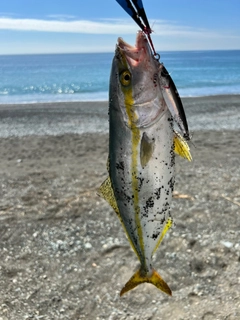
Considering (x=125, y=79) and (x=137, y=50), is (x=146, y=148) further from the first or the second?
(x=137, y=50)

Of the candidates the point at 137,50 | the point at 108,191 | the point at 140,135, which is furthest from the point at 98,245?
the point at 137,50

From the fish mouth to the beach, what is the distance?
5.02 meters

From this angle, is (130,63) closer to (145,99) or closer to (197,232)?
(145,99)

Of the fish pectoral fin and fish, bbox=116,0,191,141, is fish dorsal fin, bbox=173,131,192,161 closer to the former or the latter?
fish, bbox=116,0,191,141

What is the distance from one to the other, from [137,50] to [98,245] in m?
6.50

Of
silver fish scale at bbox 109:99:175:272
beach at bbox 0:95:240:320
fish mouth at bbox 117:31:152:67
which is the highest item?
fish mouth at bbox 117:31:152:67

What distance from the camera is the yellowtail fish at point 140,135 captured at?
229cm

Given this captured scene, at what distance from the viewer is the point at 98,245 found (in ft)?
27.2

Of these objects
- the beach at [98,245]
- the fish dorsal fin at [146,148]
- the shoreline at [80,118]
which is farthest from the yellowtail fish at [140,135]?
the shoreline at [80,118]

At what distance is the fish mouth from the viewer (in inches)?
86.2

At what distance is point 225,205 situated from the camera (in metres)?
9.78

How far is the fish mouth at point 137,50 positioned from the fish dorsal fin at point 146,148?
415mm

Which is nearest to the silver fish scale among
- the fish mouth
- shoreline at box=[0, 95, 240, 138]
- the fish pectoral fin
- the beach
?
the fish pectoral fin

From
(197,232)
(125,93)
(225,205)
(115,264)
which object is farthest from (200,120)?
(125,93)
